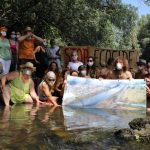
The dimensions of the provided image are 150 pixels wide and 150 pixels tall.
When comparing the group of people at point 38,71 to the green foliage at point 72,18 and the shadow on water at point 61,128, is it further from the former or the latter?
the green foliage at point 72,18

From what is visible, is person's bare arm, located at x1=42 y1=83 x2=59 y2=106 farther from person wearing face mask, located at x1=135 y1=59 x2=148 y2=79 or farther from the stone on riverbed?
the stone on riverbed

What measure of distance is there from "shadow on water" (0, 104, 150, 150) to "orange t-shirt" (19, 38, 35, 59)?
109 inches

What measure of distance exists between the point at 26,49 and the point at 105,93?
3.23 metres

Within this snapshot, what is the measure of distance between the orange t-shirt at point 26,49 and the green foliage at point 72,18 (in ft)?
20.0

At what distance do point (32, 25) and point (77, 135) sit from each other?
14216 mm

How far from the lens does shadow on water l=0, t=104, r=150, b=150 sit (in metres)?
6.74

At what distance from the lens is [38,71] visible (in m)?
14.8

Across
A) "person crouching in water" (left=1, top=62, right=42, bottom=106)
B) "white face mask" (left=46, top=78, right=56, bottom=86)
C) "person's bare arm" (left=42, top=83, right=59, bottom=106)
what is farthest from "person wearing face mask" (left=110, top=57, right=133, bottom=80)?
"person crouching in water" (left=1, top=62, right=42, bottom=106)

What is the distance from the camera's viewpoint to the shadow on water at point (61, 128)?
6742mm

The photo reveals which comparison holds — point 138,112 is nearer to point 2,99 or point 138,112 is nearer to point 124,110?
point 124,110

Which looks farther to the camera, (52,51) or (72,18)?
(72,18)

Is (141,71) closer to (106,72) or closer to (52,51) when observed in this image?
(106,72)

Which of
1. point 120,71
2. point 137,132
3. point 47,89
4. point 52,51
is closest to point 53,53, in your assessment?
point 52,51

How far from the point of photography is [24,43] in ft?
45.1
